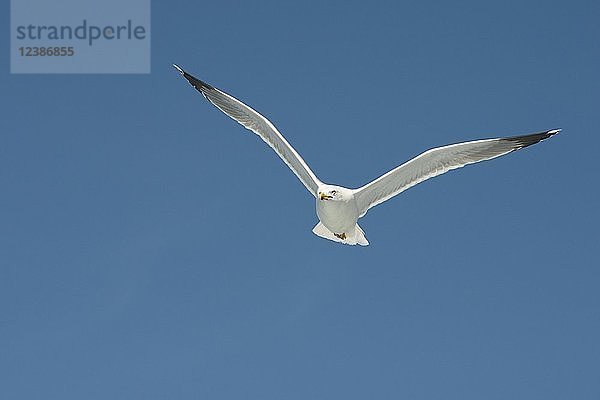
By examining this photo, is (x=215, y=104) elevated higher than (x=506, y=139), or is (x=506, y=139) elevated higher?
(x=215, y=104)

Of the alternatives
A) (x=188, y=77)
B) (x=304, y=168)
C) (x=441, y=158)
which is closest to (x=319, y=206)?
(x=304, y=168)

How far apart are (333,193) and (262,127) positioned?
2.59 metres

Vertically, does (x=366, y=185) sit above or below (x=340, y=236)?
above

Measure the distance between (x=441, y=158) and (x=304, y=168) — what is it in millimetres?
2718

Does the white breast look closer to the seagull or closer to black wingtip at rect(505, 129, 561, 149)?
the seagull

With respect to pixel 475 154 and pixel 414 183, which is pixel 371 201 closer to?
pixel 414 183

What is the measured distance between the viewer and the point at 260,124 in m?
19.2

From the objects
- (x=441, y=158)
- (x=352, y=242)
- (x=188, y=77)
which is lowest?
(x=352, y=242)

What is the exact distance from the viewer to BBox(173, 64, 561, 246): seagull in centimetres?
1733

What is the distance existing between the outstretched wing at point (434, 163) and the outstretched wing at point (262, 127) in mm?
1100

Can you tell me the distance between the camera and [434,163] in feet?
58.1

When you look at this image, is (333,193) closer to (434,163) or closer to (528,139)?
(434,163)

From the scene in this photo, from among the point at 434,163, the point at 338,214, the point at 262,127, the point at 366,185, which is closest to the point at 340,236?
the point at 338,214

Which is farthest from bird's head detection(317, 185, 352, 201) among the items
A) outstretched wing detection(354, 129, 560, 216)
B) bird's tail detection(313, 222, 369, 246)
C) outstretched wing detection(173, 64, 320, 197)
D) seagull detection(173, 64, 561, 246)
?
bird's tail detection(313, 222, 369, 246)
